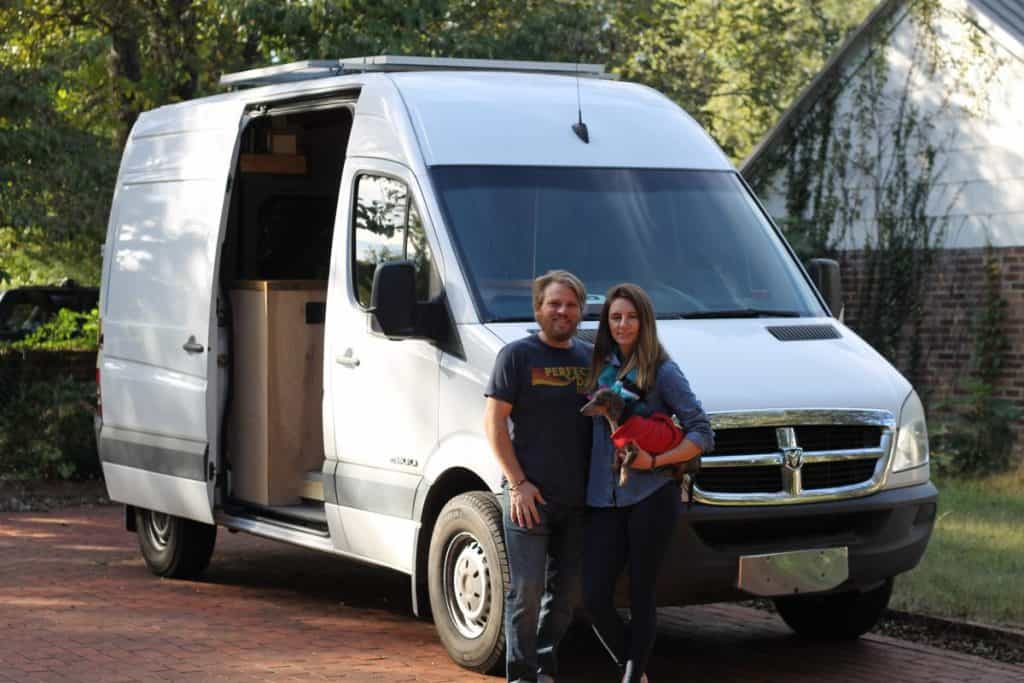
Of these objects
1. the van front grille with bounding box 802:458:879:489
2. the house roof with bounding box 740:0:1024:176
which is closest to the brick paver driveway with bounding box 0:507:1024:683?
the van front grille with bounding box 802:458:879:489

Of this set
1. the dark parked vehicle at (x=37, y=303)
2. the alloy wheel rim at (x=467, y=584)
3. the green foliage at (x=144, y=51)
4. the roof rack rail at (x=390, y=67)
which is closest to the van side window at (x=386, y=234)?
the roof rack rail at (x=390, y=67)

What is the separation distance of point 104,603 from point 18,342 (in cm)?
825

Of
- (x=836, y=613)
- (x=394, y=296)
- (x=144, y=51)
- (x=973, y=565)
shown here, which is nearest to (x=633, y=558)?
(x=394, y=296)

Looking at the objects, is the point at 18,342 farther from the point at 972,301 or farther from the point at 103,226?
the point at 972,301

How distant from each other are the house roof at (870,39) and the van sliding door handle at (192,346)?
969 centimetres

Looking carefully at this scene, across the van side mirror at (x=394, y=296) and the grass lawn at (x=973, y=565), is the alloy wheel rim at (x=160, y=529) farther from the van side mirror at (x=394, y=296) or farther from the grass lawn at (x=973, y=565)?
the grass lawn at (x=973, y=565)

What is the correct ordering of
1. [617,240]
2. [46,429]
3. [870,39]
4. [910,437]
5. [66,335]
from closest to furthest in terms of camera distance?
1. [910,437]
2. [617,240]
3. [46,429]
4. [66,335]
5. [870,39]

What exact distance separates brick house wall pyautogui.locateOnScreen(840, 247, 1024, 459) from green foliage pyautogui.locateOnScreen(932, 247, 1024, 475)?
7cm

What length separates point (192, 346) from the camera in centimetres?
1033

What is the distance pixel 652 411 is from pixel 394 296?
1.54 metres

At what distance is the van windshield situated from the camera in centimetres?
838

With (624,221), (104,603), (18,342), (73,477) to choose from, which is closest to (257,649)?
(104,603)

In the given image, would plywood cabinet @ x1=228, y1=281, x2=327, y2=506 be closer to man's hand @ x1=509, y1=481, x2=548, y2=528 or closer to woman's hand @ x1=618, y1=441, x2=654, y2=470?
man's hand @ x1=509, y1=481, x2=548, y2=528

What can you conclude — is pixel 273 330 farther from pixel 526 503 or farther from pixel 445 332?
pixel 526 503
